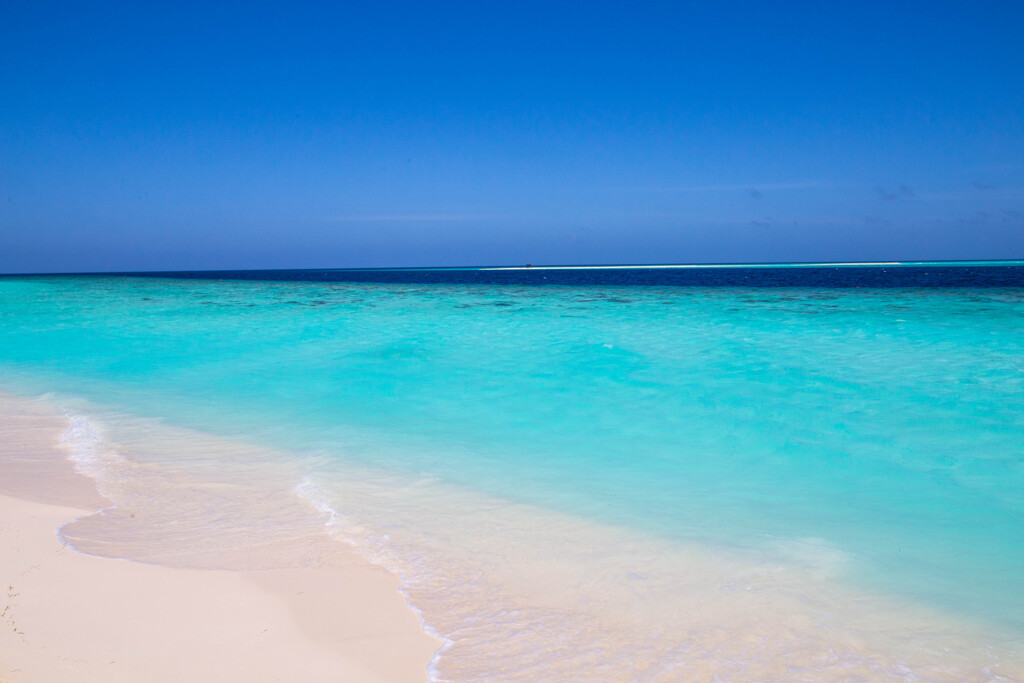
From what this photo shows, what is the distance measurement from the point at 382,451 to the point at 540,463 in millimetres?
1352

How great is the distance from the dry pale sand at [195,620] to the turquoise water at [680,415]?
1.58 meters

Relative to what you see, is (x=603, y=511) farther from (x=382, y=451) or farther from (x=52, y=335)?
(x=52, y=335)

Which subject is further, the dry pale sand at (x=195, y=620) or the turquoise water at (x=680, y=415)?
the turquoise water at (x=680, y=415)

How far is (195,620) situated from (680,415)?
197 inches

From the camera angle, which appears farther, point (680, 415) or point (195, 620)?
point (680, 415)

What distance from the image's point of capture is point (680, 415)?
6422 millimetres

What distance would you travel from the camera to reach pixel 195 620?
2430 mm

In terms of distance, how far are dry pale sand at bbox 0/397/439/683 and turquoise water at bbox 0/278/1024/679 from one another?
5.17ft

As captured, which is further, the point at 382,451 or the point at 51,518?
the point at 382,451

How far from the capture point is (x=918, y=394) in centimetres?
705

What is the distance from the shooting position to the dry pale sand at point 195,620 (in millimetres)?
2127

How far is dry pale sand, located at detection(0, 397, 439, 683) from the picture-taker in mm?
2127

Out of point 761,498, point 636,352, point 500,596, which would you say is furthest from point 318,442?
point 636,352

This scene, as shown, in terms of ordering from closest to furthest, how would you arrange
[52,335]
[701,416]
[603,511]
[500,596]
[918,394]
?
[500,596]
[603,511]
[701,416]
[918,394]
[52,335]
